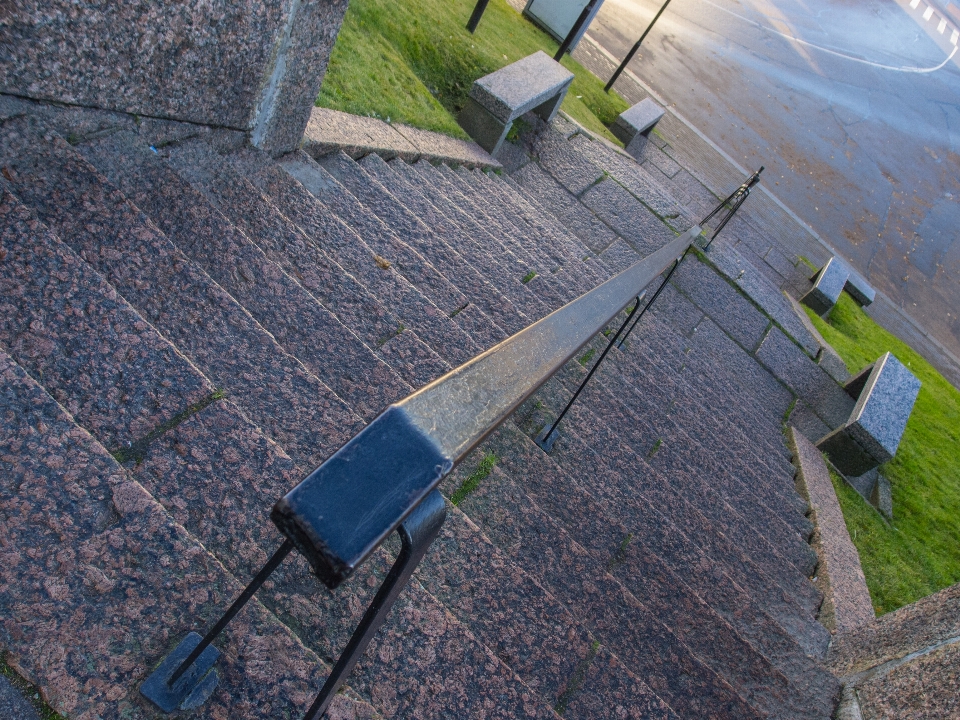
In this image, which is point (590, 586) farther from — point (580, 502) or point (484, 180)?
Answer: point (484, 180)

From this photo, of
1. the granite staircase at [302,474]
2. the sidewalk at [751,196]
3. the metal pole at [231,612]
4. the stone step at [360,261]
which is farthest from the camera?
the sidewalk at [751,196]

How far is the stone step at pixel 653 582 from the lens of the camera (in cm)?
288

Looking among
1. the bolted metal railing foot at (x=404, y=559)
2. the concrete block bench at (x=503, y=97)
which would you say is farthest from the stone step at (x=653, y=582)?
the concrete block bench at (x=503, y=97)

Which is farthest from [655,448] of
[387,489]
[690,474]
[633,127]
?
[633,127]

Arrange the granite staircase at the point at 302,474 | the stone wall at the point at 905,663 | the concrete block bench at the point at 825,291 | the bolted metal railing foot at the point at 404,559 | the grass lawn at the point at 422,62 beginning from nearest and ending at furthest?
the bolted metal railing foot at the point at 404,559
the granite staircase at the point at 302,474
the stone wall at the point at 905,663
the grass lawn at the point at 422,62
the concrete block bench at the point at 825,291

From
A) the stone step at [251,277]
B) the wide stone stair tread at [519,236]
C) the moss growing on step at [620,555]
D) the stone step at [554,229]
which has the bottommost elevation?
the stone step at [554,229]

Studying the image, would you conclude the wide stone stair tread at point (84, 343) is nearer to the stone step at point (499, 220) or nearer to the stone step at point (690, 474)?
the stone step at point (690, 474)

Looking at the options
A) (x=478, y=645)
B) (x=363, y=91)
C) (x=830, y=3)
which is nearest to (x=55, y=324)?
(x=478, y=645)

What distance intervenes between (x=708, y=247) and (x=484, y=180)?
3163 millimetres

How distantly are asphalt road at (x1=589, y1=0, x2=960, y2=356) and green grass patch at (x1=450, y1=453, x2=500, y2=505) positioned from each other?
12.2m

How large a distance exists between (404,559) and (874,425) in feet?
21.0

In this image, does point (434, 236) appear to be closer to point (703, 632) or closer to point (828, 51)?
point (703, 632)

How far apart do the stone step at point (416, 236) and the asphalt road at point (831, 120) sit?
35.7 feet

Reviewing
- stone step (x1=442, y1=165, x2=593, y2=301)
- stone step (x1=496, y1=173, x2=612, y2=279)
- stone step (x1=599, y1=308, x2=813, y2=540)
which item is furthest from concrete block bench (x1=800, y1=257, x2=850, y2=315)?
stone step (x1=442, y1=165, x2=593, y2=301)
